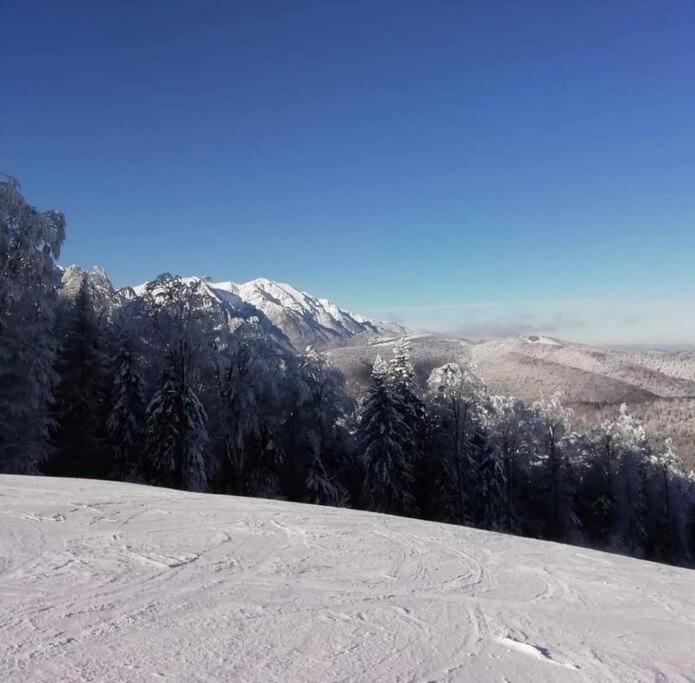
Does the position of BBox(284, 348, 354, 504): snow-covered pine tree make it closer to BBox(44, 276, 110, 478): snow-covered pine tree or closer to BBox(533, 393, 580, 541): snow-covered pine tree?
BBox(44, 276, 110, 478): snow-covered pine tree

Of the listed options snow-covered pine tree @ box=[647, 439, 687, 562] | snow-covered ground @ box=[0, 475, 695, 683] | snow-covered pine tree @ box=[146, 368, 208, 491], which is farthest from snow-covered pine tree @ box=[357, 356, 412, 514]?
snow-covered pine tree @ box=[647, 439, 687, 562]

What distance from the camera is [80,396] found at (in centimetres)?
2359

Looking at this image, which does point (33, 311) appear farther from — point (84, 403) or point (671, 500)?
point (671, 500)

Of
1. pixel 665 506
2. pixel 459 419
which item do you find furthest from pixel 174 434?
pixel 665 506

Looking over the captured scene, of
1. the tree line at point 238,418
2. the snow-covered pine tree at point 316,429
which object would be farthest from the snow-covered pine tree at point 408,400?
the snow-covered pine tree at point 316,429

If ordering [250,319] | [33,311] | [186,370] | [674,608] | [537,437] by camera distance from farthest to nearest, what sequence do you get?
1. [537,437]
2. [250,319]
3. [186,370]
4. [33,311]
5. [674,608]

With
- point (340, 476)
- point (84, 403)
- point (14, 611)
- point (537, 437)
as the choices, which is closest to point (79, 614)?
point (14, 611)

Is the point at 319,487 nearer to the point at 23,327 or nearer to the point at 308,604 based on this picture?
the point at 23,327

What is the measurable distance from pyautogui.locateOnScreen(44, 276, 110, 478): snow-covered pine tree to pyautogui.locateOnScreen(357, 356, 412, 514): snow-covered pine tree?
36.8 feet

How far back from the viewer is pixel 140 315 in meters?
22.7

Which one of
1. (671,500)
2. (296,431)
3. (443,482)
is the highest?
(296,431)

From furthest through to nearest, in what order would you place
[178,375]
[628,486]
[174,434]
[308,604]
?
1. [628,486]
2. [178,375]
3. [174,434]
4. [308,604]

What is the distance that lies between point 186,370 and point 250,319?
18.0ft

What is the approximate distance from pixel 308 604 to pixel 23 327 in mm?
16326
